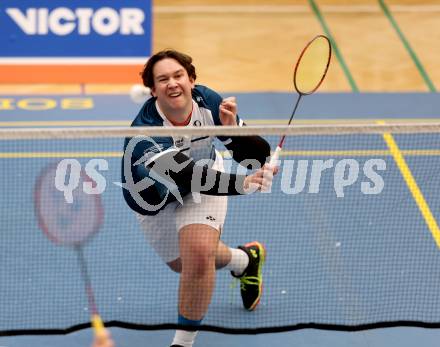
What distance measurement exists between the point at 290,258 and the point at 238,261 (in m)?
0.70

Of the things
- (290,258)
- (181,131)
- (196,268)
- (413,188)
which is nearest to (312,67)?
(413,188)

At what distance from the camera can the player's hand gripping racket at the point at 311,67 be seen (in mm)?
6844

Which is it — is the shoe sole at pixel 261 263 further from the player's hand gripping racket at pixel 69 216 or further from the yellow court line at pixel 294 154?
the yellow court line at pixel 294 154

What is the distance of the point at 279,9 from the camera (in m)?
12.8

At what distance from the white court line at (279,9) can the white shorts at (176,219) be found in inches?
269

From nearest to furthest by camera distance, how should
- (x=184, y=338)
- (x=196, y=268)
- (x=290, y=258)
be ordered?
(x=196, y=268), (x=184, y=338), (x=290, y=258)

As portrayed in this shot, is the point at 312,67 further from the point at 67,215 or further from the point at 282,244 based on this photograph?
the point at 67,215

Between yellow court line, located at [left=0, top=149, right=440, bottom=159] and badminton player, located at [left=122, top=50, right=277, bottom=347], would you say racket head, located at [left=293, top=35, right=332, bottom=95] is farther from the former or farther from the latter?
badminton player, located at [left=122, top=50, right=277, bottom=347]

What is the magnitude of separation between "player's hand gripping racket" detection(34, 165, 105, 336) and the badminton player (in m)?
0.25

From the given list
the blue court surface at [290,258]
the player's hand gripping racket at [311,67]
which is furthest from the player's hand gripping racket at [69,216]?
the player's hand gripping racket at [311,67]

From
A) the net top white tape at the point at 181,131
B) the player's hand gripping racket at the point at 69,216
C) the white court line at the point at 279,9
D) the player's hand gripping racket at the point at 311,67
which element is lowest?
the player's hand gripping racket at the point at 69,216

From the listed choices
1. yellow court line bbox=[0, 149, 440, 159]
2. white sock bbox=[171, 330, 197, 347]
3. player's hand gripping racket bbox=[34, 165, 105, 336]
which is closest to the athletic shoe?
white sock bbox=[171, 330, 197, 347]

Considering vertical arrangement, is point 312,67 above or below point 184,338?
above

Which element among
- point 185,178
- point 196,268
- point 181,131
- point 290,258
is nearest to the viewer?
point 181,131
